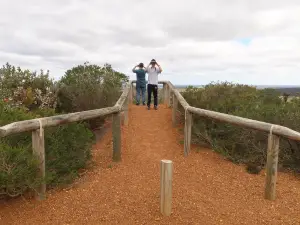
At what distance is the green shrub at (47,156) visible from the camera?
12.4 feet

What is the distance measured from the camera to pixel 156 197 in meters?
4.44

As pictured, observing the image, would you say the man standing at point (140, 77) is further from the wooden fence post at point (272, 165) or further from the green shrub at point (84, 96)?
the wooden fence post at point (272, 165)

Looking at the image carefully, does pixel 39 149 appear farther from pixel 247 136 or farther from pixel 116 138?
pixel 247 136

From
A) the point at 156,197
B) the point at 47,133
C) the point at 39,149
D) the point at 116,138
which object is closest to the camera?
the point at 39,149

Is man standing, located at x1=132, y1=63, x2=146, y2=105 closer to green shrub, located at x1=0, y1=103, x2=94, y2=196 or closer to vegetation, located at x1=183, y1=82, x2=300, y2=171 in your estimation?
vegetation, located at x1=183, y1=82, x2=300, y2=171

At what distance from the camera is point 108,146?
721cm

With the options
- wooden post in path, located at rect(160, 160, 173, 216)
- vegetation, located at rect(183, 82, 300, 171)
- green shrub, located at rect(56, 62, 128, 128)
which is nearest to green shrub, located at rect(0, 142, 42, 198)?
wooden post in path, located at rect(160, 160, 173, 216)

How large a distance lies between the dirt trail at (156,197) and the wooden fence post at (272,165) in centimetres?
14

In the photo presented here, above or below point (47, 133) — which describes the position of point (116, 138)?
below

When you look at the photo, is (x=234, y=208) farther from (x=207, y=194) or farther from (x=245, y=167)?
(x=245, y=167)

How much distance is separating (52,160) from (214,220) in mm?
2433

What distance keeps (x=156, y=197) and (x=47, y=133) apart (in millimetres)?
1923

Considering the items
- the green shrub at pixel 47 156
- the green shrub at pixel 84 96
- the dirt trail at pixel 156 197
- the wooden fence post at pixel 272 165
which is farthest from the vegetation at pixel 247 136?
the green shrub at pixel 84 96

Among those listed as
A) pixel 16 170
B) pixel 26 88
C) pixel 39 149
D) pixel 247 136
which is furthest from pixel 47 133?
pixel 26 88
